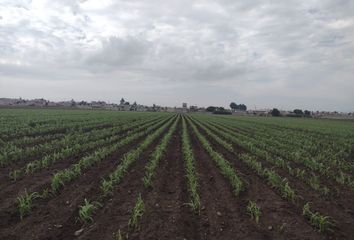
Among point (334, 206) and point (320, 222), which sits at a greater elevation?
point (320, 222)

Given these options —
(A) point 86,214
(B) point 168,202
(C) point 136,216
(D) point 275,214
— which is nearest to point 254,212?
(D) point 275,214

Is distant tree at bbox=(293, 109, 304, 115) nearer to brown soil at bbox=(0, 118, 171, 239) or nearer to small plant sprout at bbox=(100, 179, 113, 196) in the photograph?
brown soil at bbox=(0, 118, 171, 239)

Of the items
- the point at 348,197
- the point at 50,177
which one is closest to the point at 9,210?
the point at 50,177

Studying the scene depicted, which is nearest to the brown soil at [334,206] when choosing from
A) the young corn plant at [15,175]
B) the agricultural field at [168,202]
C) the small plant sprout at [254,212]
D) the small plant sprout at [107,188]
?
the agricultural field at [168,202]

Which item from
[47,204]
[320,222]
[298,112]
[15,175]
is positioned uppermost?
[298,112]

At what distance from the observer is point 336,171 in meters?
10.6

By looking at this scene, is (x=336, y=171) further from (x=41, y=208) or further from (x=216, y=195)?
(x=41, y=208)

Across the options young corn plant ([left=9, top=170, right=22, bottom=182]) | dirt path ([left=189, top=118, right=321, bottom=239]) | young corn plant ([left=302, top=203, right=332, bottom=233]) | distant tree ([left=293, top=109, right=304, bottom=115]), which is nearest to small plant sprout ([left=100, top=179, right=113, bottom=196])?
young corn plant ([left=9, top=170, right=22, bottom=182])

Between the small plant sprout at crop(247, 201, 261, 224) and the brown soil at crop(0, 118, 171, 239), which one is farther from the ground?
the small plant sprout at crop(247, 201, 261, 224)

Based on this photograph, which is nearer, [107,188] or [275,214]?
[275,214]

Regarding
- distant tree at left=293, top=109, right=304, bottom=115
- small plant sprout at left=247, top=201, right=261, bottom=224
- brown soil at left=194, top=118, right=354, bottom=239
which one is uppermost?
distant tree at left=293, top=109, right=304, bottom=115

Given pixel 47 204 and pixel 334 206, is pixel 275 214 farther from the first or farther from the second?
pixel 47 204

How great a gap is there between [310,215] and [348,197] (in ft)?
7.74

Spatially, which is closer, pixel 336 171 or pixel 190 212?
pixel 190 212
